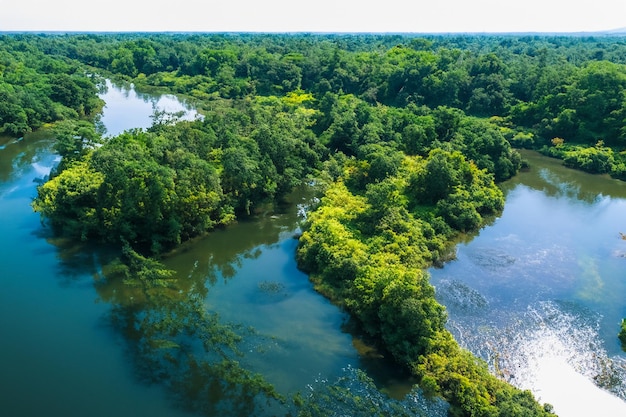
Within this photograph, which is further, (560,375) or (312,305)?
(312,305)

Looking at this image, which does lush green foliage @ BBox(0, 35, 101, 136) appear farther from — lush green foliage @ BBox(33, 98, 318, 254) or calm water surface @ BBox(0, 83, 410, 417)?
calm water surface @ BBox(0, 83, 410, 417)

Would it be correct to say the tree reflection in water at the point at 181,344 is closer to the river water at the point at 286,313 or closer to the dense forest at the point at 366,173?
the river water at the point at 286,313

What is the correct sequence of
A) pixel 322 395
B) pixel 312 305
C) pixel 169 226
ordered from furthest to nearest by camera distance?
pixel 169 226
pixel 312 305
pixel 322 395

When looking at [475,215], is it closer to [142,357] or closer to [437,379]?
[437,379]

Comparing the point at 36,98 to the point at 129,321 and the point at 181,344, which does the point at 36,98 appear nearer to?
the point at 129,321

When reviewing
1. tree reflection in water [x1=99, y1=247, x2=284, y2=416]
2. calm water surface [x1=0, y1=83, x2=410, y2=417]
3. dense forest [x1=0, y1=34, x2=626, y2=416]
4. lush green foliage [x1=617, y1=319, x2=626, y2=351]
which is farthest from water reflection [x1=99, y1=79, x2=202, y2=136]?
lush green foliage [x1=617, y1=319, x2=626, y2=351]

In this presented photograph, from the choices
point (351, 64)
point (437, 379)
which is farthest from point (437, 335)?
point (351, 64)
